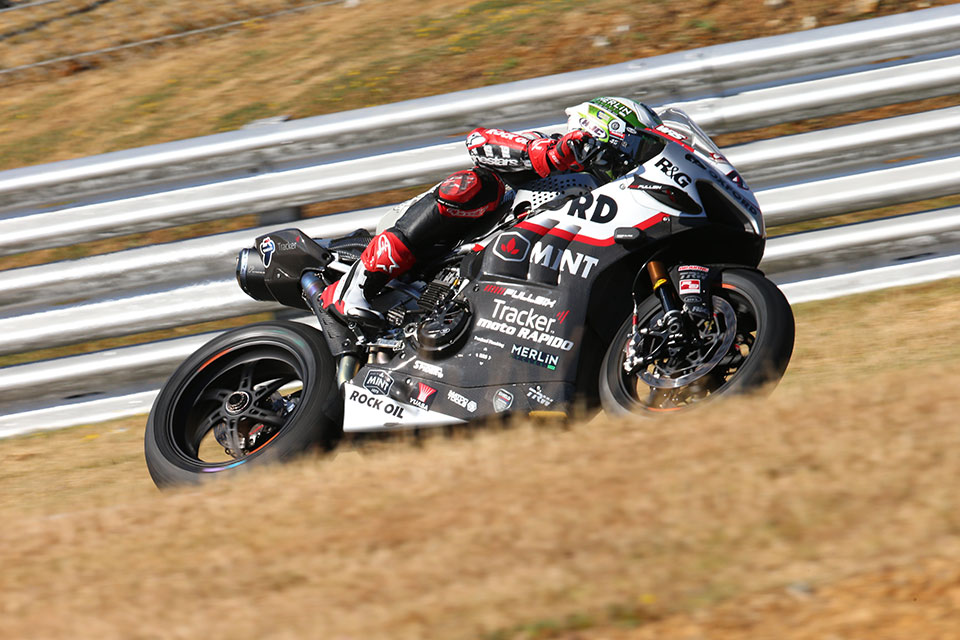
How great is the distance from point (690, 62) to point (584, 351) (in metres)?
2.42

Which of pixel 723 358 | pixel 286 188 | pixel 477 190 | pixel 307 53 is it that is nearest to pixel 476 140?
pixel 477 190

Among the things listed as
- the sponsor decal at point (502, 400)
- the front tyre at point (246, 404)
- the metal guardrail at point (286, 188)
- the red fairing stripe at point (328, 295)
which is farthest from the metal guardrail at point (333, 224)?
the sponsor decal at point (502, 400)

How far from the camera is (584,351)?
14.7ft

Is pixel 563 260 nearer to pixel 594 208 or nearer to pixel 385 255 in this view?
pixel 594 208

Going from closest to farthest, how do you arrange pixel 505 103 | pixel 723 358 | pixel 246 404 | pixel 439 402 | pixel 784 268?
pixel 723 358, pixel 439 402, pixel 246 404, pixel 784 268, pixel 505 103

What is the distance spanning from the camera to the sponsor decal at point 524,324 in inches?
177

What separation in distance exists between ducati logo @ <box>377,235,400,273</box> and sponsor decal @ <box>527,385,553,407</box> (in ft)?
2.98

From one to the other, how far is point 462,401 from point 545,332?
48 centimetres

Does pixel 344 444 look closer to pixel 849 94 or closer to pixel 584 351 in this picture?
pixel 584 351

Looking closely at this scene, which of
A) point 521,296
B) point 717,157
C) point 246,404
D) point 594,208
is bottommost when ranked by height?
point 246,404

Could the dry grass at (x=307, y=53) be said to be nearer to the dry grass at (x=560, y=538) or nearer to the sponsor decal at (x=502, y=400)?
the sponsor decal at (x=502, y=400)

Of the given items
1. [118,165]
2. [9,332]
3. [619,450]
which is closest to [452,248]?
[619,450]

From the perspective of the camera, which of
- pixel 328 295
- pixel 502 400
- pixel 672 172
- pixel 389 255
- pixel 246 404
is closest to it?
pixel 672 172

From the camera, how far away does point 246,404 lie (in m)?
5.08
